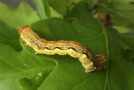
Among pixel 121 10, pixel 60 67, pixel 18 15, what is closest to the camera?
pixel 60 67

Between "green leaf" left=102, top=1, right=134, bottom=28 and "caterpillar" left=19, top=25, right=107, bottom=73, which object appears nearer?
"caterpillar" left=19, top=25, right=107, bottom=73

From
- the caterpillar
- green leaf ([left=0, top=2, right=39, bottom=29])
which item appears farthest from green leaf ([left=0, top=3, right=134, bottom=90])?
green leaf ([left=0, top=2, right=39, bottom=29])

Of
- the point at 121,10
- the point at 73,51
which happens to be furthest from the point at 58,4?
the point at 121,10

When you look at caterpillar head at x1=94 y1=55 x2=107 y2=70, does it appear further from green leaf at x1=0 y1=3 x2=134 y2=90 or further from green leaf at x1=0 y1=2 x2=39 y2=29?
green leaf at x1=0 y1=2 x2=39 y2=29

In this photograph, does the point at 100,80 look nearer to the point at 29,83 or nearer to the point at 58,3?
the point at 29,83

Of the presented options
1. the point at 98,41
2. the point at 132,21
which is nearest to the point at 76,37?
the point at 98,41

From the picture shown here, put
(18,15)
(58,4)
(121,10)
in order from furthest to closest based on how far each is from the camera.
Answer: (18,15) → (121,10) → (58,4)

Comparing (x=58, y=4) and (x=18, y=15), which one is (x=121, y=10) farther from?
(x=18, y=15)
